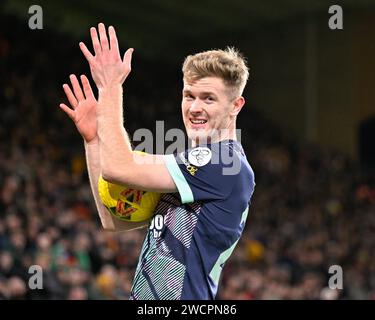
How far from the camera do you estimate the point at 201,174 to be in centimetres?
317

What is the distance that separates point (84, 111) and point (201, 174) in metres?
0.67

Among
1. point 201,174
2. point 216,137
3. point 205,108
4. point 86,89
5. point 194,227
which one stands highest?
point 86,89

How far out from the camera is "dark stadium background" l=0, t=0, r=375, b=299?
11.3m

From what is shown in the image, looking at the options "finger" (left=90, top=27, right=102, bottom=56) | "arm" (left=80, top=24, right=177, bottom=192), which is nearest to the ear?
"arm" (left=80, top=24, right=177, bottom=192)

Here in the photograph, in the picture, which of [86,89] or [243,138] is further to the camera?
[243,138]

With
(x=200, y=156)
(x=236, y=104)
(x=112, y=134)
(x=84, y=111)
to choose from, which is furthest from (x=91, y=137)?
(x=236, y=104)

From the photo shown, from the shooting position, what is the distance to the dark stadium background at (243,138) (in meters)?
11.3

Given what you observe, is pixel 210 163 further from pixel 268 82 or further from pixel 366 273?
pixel 268 82

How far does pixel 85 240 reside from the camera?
11258 mm

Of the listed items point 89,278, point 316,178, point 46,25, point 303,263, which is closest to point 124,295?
point 89,278

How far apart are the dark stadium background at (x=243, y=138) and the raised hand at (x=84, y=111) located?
5.63 metres

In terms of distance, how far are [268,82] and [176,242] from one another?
23.1 meters

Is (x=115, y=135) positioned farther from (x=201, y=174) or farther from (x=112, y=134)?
(x=201, y=174)
